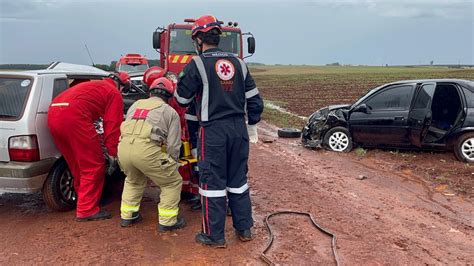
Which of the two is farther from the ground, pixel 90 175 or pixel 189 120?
pixel 189 120

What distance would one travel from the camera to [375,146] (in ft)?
30.4

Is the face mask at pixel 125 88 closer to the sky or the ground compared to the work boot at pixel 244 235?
closer to the sky

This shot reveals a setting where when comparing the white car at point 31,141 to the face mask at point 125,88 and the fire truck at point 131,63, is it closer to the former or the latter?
the face mask at point 125,88

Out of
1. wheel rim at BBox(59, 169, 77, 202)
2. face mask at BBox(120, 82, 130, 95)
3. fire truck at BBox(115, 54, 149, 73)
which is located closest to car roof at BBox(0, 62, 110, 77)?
face mask at BBox(120, 82, 130, 95)

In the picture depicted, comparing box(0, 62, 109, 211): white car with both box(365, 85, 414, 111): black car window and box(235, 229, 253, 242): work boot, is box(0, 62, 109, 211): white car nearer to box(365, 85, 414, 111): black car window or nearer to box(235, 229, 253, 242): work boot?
box(235, 229, 253, 242): work boot

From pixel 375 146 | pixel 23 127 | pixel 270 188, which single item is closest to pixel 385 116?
pixel 375 146

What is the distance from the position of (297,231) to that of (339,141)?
4843 mm

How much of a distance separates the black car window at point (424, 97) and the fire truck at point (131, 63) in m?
14.9

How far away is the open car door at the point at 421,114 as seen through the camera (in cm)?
848

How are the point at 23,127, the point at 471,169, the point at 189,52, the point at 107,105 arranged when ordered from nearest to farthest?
the point at 23,127
the point at 107,105
the point at 471,169
the point at 189,52

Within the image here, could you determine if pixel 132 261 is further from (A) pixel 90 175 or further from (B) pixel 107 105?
(B) pixel 107 105

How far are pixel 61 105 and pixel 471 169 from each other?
661 cm

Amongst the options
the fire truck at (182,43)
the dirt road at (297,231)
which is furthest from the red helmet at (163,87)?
the fire truck at (182,43)

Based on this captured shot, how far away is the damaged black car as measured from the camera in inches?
327
